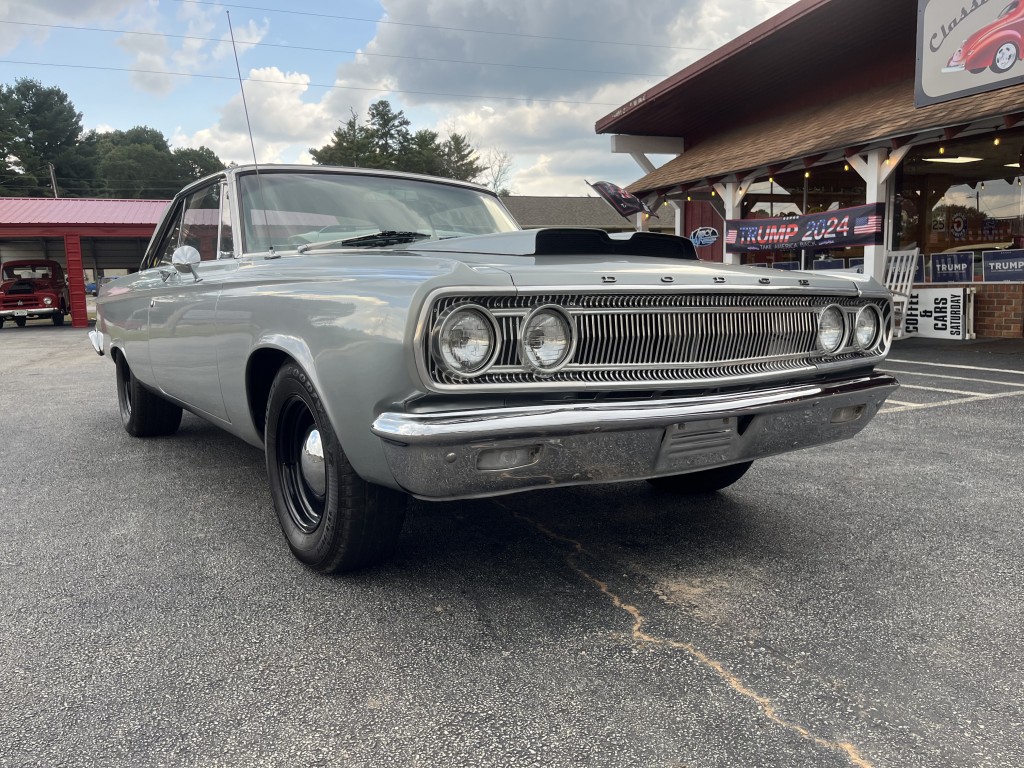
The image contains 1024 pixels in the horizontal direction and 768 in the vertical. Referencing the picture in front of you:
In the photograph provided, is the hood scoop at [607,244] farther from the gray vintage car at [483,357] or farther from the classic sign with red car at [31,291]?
the classic sign with red car at [31,291]

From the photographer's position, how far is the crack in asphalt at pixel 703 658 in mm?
1748

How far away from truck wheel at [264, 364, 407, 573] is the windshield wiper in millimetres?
707

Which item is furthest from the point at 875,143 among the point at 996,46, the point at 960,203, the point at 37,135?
the point at 37,135

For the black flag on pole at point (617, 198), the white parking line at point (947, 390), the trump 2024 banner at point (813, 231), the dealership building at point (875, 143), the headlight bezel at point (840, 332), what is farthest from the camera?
the black flag on pole at point (617, 198)

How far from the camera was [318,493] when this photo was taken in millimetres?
2766

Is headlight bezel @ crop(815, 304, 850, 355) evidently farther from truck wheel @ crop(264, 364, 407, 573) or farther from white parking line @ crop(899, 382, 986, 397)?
white parking line @ crop(899, 382, 986, 397)

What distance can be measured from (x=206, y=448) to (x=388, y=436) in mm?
3232

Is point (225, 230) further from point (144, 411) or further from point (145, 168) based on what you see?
point (145, 168)

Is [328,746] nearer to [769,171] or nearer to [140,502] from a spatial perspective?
[140,502]

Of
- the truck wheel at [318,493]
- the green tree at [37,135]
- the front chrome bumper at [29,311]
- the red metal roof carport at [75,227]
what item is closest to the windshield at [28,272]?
the front chrome bumper at [29,311]

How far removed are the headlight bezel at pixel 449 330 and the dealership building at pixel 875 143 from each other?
332 inches

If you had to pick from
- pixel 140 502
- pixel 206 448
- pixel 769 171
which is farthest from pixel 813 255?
pixel 140 502

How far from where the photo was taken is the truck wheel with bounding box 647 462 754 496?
3.56m

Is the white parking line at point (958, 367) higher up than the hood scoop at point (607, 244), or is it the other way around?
the hood scoop at point (607, 244)
